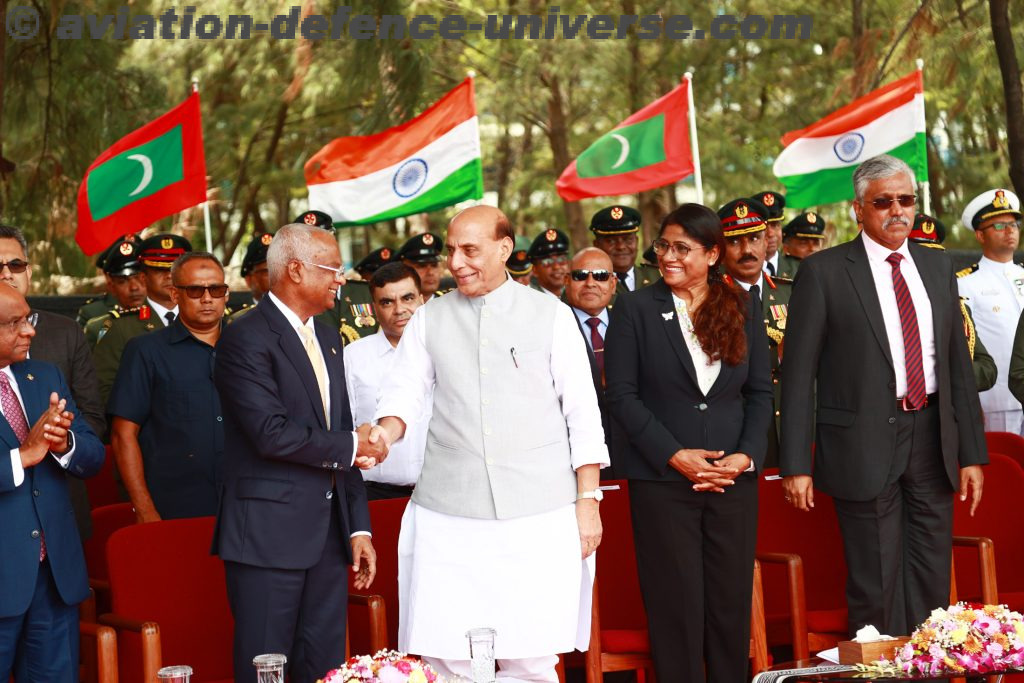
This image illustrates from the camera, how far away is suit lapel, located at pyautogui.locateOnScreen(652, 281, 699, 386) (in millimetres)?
4703

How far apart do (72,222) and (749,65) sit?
9.03m

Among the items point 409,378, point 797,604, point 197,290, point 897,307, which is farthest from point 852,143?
point 409,378

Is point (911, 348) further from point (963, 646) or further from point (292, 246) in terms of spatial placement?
point (292, 246)

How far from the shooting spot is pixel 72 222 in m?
11.4

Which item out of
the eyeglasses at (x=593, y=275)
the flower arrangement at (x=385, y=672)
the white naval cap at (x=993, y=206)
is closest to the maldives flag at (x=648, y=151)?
the white naval cap at (x=993, y=206)

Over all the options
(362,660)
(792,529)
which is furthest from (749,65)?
(362,660)

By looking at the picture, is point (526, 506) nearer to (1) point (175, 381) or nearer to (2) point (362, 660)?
(2) point (362, 660)

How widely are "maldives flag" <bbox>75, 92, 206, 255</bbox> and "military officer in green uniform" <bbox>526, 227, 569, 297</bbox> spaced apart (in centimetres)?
228

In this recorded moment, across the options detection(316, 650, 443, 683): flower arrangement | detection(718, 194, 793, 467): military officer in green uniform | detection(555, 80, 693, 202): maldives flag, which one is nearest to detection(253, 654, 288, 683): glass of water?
detection(316, 650, 443, 683): flower arrangement

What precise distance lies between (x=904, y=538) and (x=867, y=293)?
2.93ft

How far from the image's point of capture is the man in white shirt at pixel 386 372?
5691 mm

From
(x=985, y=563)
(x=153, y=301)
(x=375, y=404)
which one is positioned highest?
(x=153, y=301)

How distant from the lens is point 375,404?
5797 mm

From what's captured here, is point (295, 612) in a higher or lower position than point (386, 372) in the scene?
lower
